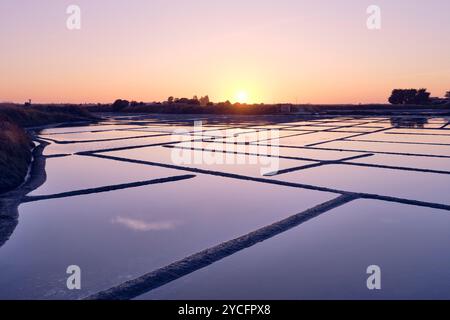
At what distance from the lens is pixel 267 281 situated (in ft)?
10.1

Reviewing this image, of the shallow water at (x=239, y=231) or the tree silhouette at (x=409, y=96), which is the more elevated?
the tree silhouette at (x=409, y=96)

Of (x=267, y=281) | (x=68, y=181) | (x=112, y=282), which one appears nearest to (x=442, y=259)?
(x=267, y=281)

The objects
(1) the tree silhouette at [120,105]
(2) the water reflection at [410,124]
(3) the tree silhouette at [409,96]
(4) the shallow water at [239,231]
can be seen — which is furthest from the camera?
(3) the tree silhouette at [409,96]

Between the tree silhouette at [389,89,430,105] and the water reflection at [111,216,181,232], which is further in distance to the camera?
the tree silhouette at [389,89,430,105]

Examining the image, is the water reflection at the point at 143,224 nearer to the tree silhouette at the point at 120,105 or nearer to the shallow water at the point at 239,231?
the shallow water at the point at 239,231

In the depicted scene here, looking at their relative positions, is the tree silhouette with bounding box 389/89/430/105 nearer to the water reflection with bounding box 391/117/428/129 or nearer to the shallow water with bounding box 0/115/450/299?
the water reflection with bounding box 391/117/428/129

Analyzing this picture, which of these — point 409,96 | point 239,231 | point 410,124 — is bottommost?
point 239,231

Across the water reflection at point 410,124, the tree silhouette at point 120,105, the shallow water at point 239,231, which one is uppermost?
the tree silhouette at point 120,105

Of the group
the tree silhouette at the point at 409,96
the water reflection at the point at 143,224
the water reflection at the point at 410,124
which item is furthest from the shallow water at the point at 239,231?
the tree silhouette at the point at 409,96

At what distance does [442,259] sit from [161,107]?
41.2 meters

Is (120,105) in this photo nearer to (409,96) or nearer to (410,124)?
(410,124)

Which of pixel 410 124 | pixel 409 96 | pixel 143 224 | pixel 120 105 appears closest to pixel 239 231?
pixel 143 224

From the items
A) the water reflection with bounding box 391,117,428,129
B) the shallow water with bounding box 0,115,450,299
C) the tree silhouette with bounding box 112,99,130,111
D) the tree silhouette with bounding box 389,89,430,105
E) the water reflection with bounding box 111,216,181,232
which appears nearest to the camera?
the shallow water with bounding box 0,115,450,299

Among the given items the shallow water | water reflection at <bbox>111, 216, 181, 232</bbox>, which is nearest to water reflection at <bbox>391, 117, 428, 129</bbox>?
the shallow water
